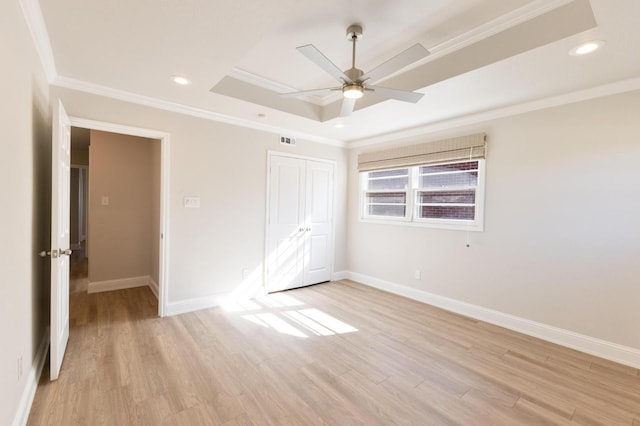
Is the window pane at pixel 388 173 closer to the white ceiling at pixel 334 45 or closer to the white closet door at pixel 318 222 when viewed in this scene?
the white closet door at pixel 318 222

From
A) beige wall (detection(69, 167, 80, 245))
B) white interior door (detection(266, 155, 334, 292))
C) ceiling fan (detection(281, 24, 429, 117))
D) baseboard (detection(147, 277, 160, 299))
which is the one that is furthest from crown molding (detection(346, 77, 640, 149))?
beige wall (detection(69, 167, 80, 245))

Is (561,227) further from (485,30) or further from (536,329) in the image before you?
(485,30)

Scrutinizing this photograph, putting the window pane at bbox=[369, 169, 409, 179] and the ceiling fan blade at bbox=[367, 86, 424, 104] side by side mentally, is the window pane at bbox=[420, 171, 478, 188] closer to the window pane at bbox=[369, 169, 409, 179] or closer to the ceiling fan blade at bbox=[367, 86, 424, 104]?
the window pane at bbox=[369, 169, 409, 179]

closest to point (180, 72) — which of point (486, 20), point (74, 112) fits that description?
point (74, 112)

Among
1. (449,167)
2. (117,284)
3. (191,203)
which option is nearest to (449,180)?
(449,167)

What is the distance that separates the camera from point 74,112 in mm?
2814

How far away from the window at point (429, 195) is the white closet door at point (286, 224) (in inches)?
46.7

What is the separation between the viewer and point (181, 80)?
2.71m

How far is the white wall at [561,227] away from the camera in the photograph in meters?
2.61

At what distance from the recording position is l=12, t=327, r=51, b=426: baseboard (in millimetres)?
1680

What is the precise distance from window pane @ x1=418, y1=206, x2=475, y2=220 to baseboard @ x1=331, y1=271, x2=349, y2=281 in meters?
1.80

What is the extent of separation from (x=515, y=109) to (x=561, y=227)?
1.35 metres

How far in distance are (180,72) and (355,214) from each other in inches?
135

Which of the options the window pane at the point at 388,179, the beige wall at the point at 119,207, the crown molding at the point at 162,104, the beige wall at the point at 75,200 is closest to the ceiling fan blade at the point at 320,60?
the crown molding at the point at 162,104
